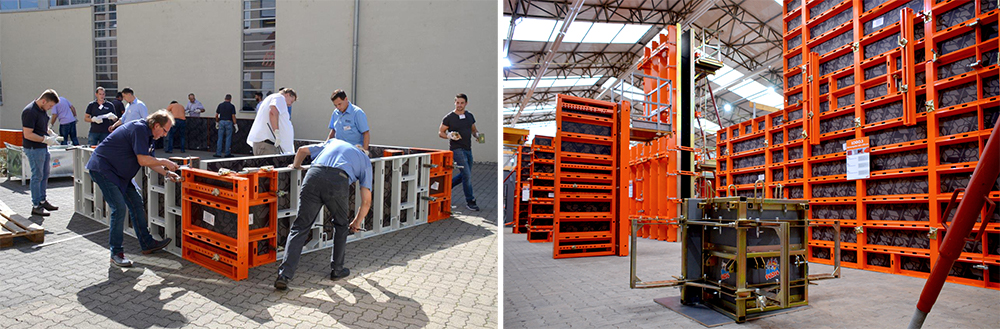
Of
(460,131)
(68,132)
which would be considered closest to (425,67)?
(460,131)

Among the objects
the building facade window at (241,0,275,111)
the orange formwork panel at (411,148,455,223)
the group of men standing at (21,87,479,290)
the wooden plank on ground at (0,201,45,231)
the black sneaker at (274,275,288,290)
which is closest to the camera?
the black sneaker at (274,275,288,290)

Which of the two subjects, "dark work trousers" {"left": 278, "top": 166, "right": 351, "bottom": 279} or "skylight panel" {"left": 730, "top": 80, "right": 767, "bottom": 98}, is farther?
"skylight panel" {"left": 730, "top": 80, "right": 767, "bottom": 98}

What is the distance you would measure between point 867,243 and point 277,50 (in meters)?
13.7

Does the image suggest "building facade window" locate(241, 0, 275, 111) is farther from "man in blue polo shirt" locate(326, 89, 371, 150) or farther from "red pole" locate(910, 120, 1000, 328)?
"red pole" locate(910, 120, 1000, 328)

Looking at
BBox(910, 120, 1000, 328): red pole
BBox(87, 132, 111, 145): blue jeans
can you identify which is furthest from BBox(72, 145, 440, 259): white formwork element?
BBox(910, 120, 1000, 328): red pole

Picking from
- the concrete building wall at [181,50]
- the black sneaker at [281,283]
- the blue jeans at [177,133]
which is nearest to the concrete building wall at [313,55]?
the concrete building wall at [181,50]

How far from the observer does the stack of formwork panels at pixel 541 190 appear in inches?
328

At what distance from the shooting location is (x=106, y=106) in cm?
817

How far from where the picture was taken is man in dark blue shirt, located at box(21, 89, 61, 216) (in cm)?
582

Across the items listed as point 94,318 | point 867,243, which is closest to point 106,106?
point 94,318

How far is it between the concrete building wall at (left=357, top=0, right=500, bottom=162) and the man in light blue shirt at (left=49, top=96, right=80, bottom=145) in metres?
5.91

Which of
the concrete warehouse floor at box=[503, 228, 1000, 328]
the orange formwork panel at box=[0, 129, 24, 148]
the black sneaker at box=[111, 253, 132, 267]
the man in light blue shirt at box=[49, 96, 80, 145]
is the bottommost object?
the concrete warehouse floor at box=[503, 228, 1000, 328]

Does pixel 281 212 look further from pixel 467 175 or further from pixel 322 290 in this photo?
pixel 467 175

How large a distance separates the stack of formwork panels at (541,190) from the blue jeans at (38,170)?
261 inches
